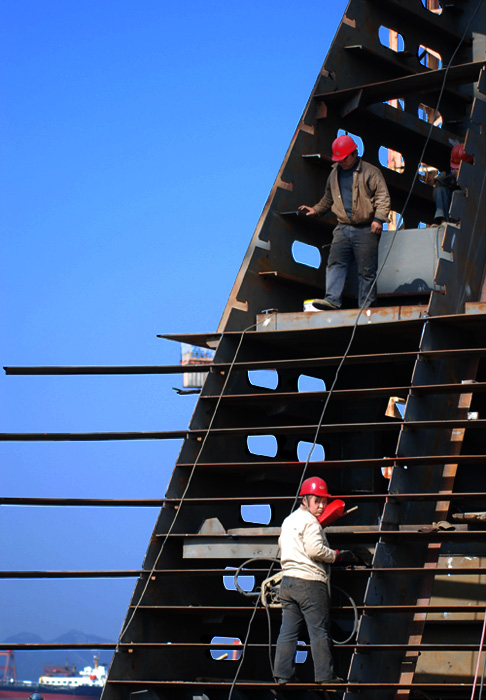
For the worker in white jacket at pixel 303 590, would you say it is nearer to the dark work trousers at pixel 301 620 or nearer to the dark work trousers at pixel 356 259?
the dark work trousers at pixel 301 620

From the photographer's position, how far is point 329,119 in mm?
14695

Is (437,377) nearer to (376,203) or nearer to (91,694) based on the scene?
(376,203)

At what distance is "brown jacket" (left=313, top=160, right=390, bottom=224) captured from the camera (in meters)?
13.1

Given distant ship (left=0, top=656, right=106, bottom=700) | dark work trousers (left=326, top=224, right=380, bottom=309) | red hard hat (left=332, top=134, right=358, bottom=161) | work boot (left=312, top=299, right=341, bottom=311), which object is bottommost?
work boot (left=312, top=299, right=341, bottom=311)

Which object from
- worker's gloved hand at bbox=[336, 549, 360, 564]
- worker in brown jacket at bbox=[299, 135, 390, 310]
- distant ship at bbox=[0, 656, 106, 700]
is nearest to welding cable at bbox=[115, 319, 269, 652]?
worker in brown jacket at bbox=[299, 135, 390, 310]

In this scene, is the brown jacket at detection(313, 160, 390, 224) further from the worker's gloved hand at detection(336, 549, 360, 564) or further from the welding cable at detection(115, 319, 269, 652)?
the worker's gloved hand at detection(336, 549, 360, 564)

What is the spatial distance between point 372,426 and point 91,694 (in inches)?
6108

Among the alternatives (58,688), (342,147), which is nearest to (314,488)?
(342,147)

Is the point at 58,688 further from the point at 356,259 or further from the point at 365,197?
the point at 365,197

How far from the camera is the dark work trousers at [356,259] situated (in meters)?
A: 13.1

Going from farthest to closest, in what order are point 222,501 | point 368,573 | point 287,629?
1. point 222,501
2. point 368,573
3. point 287,629

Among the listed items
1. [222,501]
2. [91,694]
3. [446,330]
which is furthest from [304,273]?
[91,694]

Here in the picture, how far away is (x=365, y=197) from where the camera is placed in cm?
1318

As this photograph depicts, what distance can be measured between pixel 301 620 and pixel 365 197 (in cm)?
528
